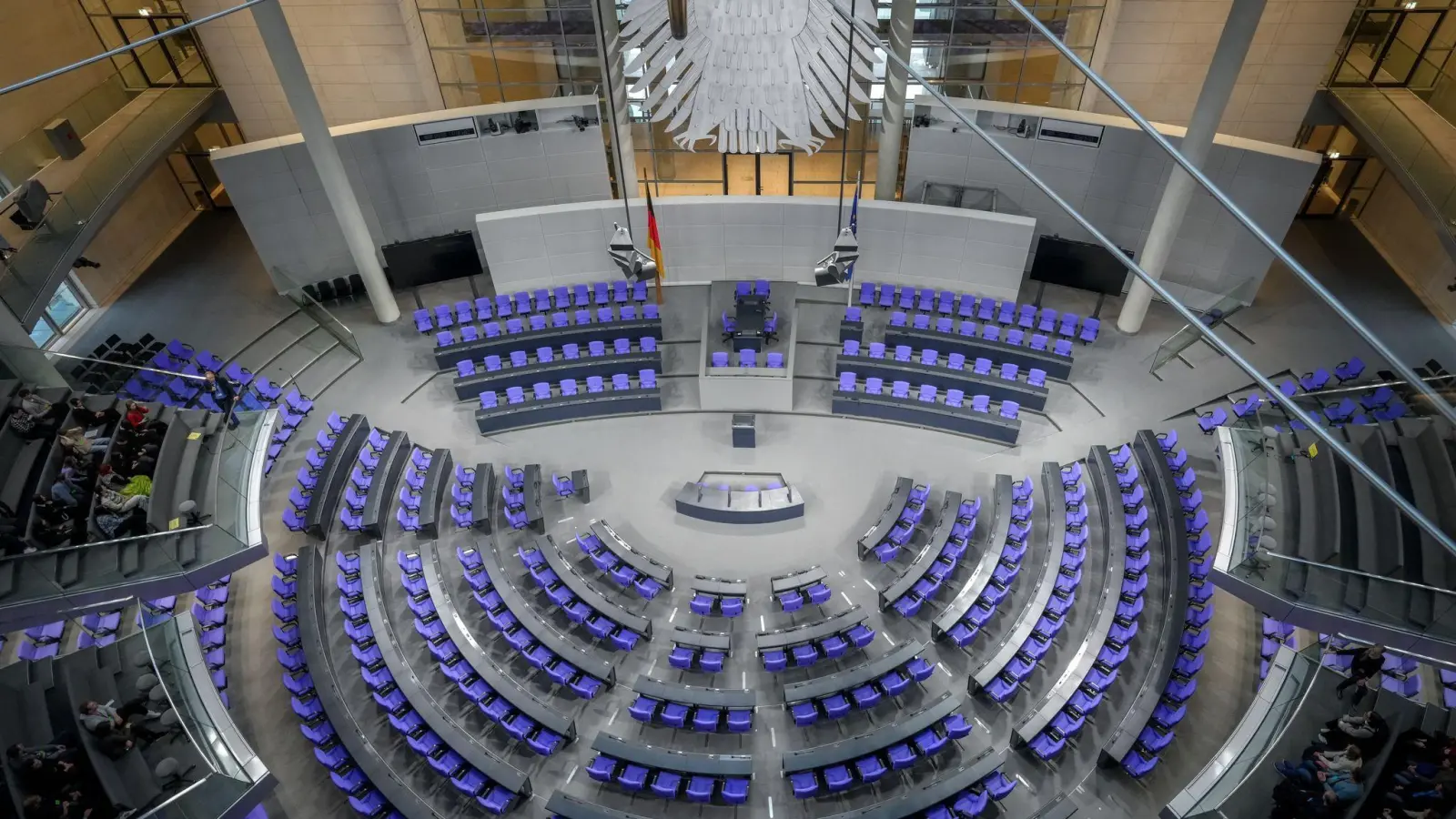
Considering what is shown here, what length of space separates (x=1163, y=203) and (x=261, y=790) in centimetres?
1601

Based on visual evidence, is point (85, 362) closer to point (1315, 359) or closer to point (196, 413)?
point (196, 413)

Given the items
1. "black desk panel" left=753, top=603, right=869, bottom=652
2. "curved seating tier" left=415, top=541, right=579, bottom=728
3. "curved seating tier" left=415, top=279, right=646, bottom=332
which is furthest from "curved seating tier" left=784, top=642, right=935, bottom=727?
"curved seating tier" left=415, top=279, right=646, bottom=332

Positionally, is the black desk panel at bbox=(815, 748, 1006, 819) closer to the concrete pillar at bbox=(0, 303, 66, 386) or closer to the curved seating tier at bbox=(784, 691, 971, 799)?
the curved seating tier at bbox=(784, 691, 971, 799)

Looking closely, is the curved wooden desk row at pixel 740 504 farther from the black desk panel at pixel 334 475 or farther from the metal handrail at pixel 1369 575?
the metal handrail at pixel 1369 575

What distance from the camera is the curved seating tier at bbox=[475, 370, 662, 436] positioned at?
50.7 feet

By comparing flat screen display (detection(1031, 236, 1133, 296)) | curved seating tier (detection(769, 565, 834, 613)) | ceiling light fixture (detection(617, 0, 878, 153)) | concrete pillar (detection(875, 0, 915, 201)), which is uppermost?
ceiling light fixture (detection(617, 0, 878, 153))

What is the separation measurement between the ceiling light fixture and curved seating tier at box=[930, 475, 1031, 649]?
861 cm

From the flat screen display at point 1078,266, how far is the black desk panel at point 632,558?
33.1 feet

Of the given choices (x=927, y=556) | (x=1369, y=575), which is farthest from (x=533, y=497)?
(x=1369, y=575)

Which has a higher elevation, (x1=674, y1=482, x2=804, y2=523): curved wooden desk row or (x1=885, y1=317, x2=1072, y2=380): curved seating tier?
(x1=885, y1=317, x2=1072, y2=380): curved seating tier

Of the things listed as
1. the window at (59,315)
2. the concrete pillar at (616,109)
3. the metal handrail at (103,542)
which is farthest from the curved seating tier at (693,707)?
the window at (59,315)

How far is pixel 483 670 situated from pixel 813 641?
4579mm

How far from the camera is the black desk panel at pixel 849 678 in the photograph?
11180mm

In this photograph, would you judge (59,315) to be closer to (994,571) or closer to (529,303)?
(529,303)
